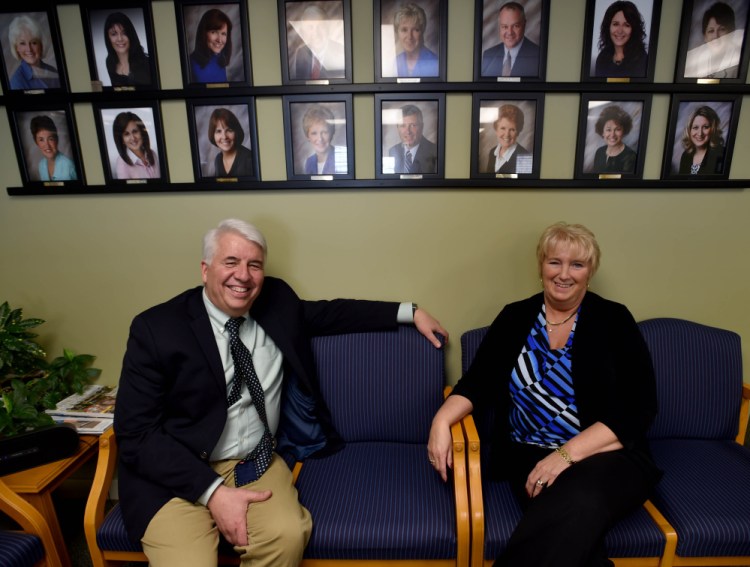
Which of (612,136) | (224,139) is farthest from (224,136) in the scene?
(612,136)

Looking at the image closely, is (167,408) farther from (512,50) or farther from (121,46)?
(512,50)

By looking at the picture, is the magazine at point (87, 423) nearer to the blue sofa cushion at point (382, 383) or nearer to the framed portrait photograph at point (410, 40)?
the blue sofa cushion at point (382, 383)

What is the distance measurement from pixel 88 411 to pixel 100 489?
546mm

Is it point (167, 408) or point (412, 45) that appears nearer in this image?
point (167, 408)

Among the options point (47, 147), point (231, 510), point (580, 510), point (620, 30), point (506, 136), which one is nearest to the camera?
point (580, 510)

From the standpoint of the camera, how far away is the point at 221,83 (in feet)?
5.74

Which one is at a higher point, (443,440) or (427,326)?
(427,326)

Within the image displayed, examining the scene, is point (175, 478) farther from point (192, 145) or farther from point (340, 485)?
point (192, 145)

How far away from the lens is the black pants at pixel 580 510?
1155mm

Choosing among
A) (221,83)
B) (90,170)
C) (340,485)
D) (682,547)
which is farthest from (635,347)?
(90,170)

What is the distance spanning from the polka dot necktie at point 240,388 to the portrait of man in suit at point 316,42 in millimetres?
1124

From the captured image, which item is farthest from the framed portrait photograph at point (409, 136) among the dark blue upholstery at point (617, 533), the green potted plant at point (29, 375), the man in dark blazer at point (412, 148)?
the green potted plant at point (29, 375)

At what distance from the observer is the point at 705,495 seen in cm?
141

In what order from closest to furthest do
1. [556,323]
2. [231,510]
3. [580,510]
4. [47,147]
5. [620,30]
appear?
[580,510]
[231,510]
[556,323]
[620,30]
[47,147]
